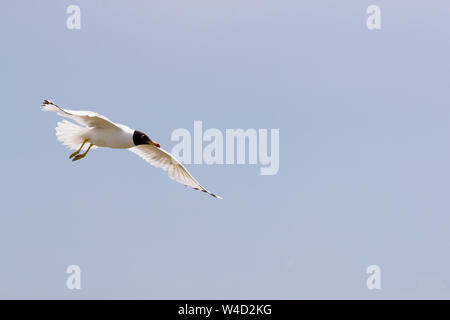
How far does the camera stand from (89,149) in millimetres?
10000

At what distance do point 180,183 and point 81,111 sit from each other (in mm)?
2342

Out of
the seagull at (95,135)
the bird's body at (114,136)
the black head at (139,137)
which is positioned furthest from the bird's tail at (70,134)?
the black head at (139,137)

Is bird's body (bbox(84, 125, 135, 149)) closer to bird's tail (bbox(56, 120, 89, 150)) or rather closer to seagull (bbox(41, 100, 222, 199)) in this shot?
seagull (bbox(41, 100, 222, 199))

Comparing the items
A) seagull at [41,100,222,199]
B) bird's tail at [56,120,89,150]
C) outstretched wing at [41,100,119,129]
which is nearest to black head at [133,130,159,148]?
seagull at [41,100,222,199]

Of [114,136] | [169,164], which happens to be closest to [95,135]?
[114,136]

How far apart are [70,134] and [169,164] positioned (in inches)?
64.1

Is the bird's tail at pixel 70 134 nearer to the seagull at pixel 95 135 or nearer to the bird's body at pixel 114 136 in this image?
the seagull at pixel 95 135

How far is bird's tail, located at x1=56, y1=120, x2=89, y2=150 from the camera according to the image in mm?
9979

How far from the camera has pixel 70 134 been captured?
1004 cm

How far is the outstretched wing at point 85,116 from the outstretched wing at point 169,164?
125cm

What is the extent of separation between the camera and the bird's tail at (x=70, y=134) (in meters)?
9.98
